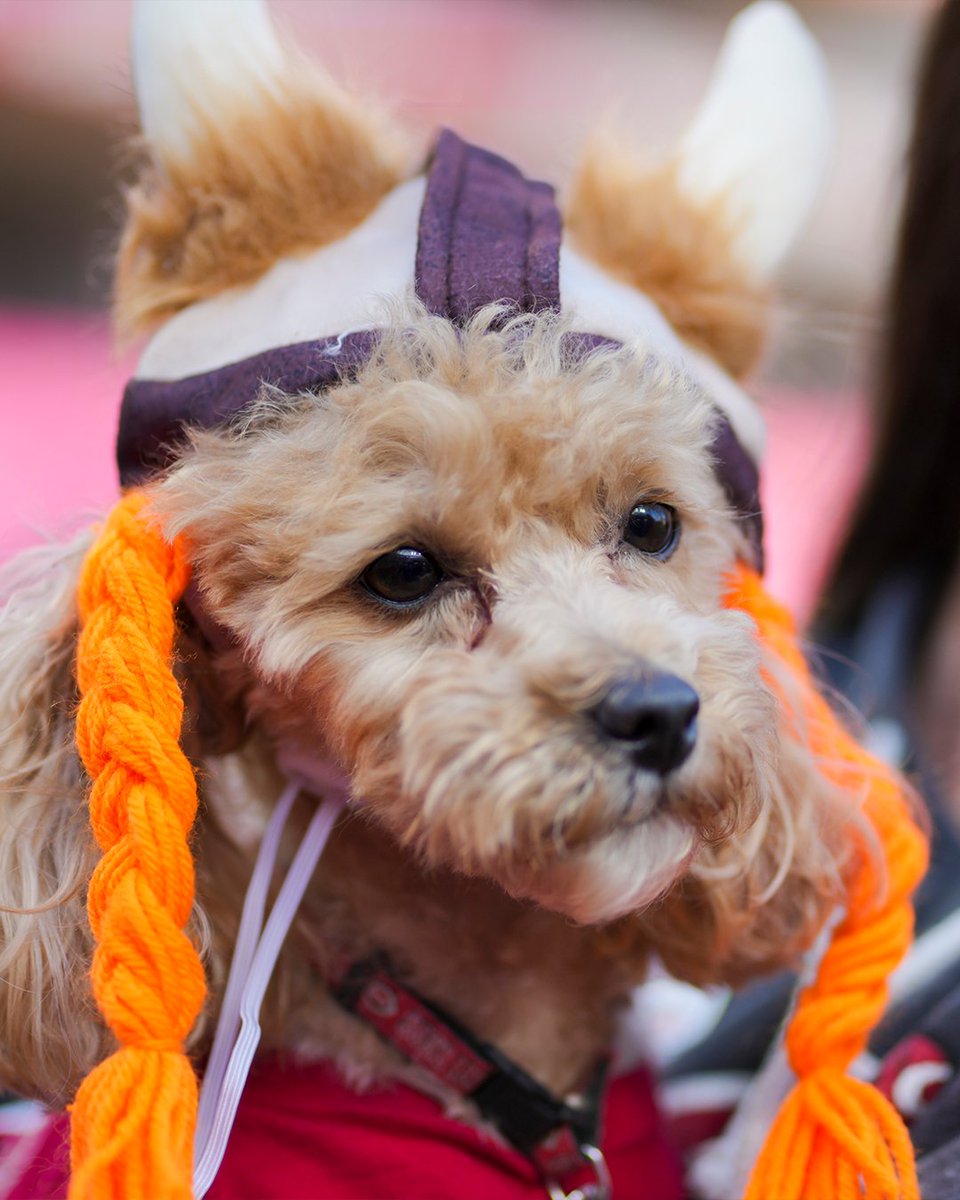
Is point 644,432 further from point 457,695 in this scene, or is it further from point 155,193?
point 155,193

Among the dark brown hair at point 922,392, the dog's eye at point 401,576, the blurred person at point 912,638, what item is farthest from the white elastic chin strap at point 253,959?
the dark brown hair at point 922,392

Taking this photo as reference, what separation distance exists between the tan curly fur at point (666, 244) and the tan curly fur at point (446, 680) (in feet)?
0.50

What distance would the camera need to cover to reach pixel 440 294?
938 mm

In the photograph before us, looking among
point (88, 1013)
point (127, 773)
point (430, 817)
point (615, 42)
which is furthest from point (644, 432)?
point (615, 42)

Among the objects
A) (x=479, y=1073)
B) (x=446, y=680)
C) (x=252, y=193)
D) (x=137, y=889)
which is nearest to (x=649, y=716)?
(x=446, y=680)

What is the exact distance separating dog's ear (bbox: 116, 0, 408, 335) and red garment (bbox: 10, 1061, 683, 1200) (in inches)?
30.5

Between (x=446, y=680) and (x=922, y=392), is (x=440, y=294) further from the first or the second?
(x=922, y=392)

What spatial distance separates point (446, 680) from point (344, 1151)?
0.51m

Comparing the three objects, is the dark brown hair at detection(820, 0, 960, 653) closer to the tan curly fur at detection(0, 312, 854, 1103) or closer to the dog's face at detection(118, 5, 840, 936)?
the dog's face at detection(118, 5, 840, 936)

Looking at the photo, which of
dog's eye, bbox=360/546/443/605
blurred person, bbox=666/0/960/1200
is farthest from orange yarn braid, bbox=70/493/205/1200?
blurred person, bbox=666/0/960/1200

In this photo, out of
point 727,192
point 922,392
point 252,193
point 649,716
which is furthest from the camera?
point 922,392

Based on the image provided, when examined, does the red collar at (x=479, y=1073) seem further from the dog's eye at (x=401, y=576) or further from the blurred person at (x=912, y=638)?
the dog's eye at (x=401, y=576)

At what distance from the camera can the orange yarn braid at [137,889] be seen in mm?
758

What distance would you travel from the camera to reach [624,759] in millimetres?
810
